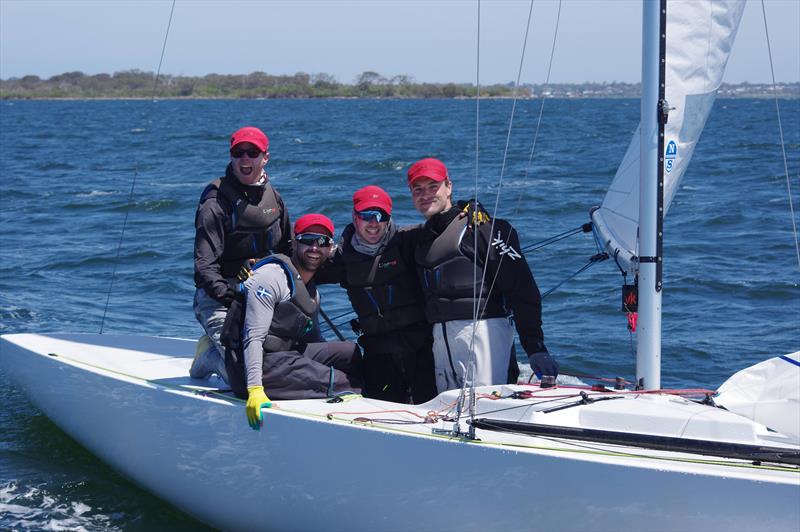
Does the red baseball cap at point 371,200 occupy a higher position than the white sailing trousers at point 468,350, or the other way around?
the red baseball cap at point 371,200

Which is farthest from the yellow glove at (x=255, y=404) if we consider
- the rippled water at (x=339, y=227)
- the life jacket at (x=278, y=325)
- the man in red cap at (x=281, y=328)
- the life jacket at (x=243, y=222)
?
the rippled water at (x=339, y=227)

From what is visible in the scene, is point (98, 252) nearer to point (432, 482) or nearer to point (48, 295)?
point (48, 295)

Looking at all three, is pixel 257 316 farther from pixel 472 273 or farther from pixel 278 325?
pixel 472 273

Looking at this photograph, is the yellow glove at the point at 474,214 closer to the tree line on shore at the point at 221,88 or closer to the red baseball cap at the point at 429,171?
the red baseball cap at the point at 429,171

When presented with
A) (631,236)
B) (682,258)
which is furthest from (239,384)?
(682,258)

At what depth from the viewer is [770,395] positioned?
306 centimetres

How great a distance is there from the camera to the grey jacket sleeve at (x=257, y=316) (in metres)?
3.36

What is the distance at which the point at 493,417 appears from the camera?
326 centimetres

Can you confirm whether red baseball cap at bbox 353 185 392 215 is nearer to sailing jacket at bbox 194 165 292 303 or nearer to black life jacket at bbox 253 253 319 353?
black life jacket at bbox 253 253 319 353

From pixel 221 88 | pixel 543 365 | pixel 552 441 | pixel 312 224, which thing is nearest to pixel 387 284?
pixel 312 224

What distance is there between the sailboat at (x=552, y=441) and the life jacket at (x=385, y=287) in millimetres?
337

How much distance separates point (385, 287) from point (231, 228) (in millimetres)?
692

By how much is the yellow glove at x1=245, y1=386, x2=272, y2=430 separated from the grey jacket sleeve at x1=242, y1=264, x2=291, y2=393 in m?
0.02

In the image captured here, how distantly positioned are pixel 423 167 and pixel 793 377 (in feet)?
4.52
